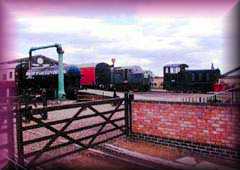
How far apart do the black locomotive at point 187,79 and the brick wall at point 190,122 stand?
19452 mm

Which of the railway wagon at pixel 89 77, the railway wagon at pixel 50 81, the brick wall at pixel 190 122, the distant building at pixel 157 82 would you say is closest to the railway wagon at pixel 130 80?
the railway wagon at pixel 89 77

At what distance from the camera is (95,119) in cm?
1073

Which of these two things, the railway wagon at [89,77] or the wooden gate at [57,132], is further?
the railway wagon at [89,77]

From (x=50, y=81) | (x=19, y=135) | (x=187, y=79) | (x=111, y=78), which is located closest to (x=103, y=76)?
(x=111, y=78)

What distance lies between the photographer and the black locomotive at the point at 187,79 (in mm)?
25969

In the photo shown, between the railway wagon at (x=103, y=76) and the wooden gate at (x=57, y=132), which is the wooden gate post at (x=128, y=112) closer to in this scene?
the wooden gate at (x=57, y=132)

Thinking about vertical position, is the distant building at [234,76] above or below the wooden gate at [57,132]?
above

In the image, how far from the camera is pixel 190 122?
6367 mm

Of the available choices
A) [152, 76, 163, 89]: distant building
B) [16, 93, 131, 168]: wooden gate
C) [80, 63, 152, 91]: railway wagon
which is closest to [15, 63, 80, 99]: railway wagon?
[80, 63, 152, 91]: railway wagon

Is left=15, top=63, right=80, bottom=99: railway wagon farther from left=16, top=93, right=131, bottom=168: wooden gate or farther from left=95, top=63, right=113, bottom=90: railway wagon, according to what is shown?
left=16, top=93, right=131, bottom=168: wooden gate

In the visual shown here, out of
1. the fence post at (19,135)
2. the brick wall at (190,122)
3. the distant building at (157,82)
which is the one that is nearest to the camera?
the fence post at (19,135)

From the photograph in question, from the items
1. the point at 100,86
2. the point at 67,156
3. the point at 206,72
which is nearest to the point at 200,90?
the point at 206,72

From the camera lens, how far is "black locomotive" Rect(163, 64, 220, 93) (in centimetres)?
2597

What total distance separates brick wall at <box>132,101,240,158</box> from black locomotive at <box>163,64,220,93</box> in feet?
63.8
